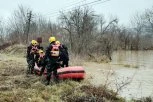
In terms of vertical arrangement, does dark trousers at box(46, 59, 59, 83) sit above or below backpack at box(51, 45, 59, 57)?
below

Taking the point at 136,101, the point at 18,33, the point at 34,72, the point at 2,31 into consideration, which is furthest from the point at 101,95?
the point at 2,31

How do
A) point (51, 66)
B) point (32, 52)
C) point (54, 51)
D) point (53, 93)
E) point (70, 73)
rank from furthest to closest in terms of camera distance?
point (32, 52)
point (70, 73)
point (51, 66)
point (54, 51)
point (53, 93)

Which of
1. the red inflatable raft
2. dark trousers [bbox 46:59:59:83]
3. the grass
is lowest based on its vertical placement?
the grass

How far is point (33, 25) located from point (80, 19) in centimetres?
1981

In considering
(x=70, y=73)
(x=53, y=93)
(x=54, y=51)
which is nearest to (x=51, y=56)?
(x=54, y=51)

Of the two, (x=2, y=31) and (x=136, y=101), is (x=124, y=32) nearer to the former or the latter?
(x=2, y=31)

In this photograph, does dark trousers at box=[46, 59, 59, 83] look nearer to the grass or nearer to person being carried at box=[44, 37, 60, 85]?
person being carried at box=[44, 37, 60, 85]

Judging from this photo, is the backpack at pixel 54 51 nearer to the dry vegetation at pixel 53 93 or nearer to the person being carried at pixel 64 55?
the person being carried at pixel 64 55

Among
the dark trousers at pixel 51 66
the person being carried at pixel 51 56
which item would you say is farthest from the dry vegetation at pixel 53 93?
the person being carried at pixel 51 56

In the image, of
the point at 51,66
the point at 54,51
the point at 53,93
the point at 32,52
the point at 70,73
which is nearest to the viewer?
the point at 53,93

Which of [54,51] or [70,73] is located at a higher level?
[54,51]

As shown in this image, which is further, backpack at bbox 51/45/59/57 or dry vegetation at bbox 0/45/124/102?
backpack at bbox 51/45/59/57

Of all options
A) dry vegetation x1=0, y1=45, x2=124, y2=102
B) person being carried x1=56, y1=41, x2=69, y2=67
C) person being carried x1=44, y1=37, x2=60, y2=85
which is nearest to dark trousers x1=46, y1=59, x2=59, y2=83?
person being carried x1=44, y1=37, x2=60, y2=85

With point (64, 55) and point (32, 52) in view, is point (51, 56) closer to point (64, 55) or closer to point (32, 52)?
point (64, 55)
